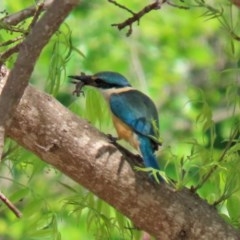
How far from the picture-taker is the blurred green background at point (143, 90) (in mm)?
1971

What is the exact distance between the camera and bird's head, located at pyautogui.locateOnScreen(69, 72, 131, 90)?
239 cm

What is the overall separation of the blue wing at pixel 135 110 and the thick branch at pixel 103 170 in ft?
1.17

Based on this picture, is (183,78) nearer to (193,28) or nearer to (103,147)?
(193,28)

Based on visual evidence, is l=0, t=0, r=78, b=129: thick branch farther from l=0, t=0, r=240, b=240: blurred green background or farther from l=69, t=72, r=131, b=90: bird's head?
l=69, t=72, r=131, b=90: bird's head

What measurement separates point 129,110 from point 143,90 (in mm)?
2145

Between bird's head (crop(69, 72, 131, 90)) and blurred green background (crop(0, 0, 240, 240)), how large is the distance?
11 cm

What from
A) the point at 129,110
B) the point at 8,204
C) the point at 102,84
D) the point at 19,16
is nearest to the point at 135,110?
the point at 129,110

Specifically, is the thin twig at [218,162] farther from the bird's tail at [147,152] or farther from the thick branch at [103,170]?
the bird's tail at [147,152]

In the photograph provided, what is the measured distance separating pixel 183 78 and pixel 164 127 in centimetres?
85

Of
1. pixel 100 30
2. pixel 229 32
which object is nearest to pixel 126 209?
pixel 229 32

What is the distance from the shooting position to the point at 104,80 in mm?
2525

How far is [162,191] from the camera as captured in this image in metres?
1.88

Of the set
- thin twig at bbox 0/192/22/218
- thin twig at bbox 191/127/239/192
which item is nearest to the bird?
thin twig at bbox 191/127/239/192

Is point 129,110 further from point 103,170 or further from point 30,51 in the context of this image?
point 30,51
